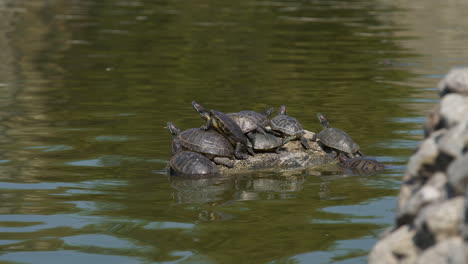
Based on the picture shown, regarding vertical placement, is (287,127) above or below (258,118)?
below

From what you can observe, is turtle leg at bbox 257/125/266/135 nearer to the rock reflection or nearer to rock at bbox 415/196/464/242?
the rock reflection

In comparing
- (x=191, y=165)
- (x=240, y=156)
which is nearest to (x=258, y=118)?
(x=240, y=156)

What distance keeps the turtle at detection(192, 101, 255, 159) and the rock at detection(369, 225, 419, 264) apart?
5.12 m

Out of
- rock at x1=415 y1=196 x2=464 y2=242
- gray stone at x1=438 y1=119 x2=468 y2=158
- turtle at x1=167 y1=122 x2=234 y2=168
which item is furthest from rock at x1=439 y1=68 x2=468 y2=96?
turtle at x1=167 y1=122 x2=234 y2=168

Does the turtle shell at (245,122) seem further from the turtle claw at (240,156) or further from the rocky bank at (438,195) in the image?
the rocky bank at (438,195)

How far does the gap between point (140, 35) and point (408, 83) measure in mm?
11799

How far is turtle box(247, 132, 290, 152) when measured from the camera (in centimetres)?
988

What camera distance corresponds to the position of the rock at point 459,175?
4012mm

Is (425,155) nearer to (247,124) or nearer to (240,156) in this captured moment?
(240,156)

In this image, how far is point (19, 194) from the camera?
27.3 feet

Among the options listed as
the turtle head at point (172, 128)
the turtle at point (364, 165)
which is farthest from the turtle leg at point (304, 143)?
the turtle head at point (172, 128)

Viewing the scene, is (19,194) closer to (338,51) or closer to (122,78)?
(122,78)

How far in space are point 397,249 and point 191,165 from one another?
4869mm

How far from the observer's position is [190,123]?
1248 cm
